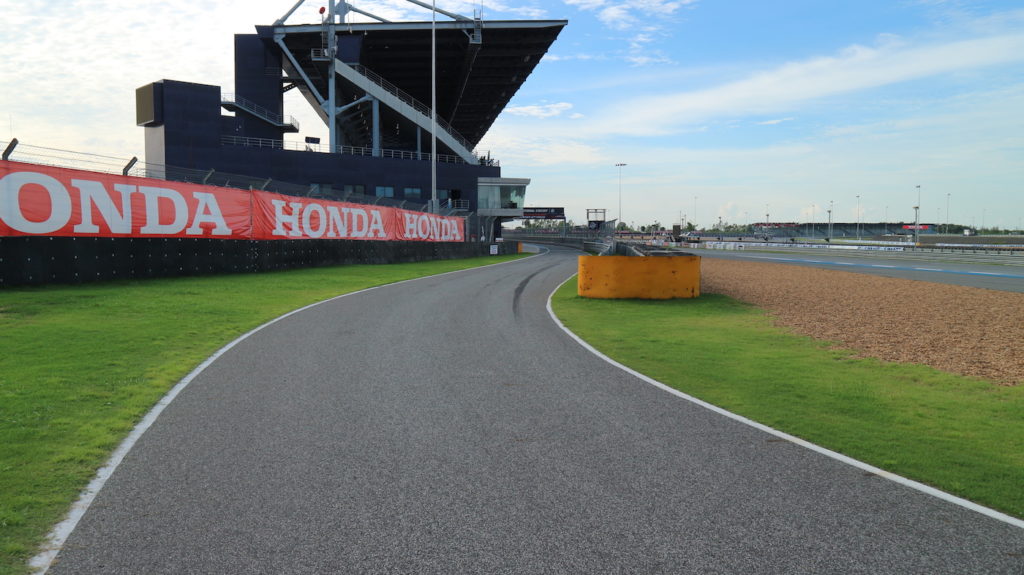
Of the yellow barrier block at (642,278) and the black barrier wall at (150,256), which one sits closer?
the black barrier wall at (150,256)

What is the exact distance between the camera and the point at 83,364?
24.5 feet

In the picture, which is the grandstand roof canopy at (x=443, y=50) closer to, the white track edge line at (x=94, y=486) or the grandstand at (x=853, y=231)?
the white track edge line at (x=94, y=486)

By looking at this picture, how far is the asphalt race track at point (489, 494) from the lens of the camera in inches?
125

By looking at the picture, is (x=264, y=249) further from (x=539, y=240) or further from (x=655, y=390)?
(x=539, y=240)

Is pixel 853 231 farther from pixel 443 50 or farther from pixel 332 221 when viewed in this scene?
pixel 332 221

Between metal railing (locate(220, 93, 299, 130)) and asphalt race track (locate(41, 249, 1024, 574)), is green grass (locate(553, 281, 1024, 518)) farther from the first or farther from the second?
metal railing (locate(220, 93, 299, 130))

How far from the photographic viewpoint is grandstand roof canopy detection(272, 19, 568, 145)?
5494 centimetres

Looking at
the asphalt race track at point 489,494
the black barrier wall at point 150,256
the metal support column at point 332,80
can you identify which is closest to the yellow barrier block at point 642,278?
the asphalt race track at point 489,494

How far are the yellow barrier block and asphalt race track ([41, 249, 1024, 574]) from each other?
30.7 feet

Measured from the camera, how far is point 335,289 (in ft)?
58.2

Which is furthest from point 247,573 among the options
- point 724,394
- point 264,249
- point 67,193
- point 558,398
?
point 264,249

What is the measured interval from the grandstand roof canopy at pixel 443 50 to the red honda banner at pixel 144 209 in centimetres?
3331

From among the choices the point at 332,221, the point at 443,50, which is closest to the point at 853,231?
the point at 443,50

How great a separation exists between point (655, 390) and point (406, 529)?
3930 millimetres
